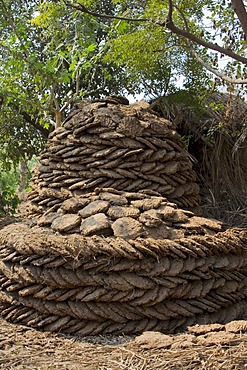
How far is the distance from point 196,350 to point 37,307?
1058 millimetres

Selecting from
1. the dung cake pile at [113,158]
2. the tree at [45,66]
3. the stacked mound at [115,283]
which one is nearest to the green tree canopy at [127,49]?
the tree at [45,66]

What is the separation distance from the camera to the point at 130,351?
2361 millimetres

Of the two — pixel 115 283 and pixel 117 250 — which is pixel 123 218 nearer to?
pixel 117 250

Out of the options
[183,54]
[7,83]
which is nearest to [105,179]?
[183,54]

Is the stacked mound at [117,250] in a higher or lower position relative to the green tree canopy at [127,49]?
lower

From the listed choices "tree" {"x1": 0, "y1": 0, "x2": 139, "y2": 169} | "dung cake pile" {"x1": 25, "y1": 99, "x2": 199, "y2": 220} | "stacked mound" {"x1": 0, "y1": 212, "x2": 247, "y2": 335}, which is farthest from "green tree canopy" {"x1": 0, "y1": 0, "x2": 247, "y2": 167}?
"stacked mound" {"x1": 0, "y1": 212, "x2": 247, "y2": 335}

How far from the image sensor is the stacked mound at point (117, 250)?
2.84 meters

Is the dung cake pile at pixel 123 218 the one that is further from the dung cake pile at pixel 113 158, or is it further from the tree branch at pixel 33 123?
the tree branch at pixel 33 123

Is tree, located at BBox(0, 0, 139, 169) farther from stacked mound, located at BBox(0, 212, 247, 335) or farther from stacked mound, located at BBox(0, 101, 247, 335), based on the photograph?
stacked mound, located at BBox(0, 212, 247, 335)

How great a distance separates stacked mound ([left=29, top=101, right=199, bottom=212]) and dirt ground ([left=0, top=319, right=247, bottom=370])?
1.03 meters

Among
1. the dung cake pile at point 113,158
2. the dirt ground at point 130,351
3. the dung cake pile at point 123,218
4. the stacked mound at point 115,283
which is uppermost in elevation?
the dung cake pile at point 113,158

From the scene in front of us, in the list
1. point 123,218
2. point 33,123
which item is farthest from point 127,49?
point 33,123

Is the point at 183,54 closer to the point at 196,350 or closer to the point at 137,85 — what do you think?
the point at 137,85

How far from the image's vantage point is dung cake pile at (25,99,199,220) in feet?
11.4
